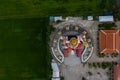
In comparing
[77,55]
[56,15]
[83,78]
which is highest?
[56,15]

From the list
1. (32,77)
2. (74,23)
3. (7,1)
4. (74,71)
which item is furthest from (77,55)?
(7,1)

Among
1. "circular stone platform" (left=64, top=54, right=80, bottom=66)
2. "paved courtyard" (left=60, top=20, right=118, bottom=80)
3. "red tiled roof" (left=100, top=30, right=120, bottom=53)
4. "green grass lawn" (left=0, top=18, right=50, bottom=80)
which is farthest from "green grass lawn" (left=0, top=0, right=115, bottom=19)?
"circular stone platform" (left=64, top=54, right=80, bottom=66)

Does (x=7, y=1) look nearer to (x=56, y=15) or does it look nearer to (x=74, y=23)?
(x=56, y=15)

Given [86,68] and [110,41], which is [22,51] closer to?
[86,68]

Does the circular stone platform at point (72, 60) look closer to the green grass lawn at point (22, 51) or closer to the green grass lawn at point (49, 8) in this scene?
the green grass lawn at point (22, 51)

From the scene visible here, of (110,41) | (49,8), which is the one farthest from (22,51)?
(110,41)
